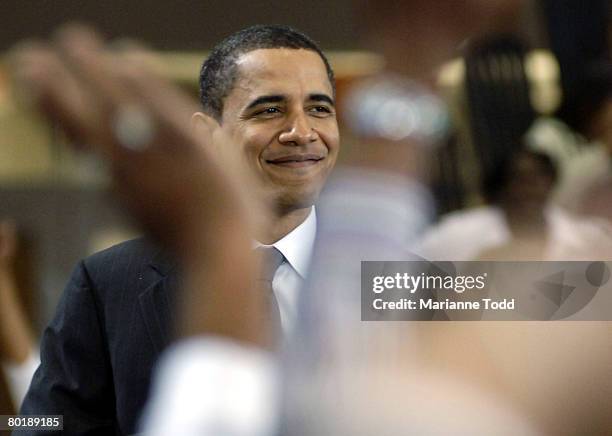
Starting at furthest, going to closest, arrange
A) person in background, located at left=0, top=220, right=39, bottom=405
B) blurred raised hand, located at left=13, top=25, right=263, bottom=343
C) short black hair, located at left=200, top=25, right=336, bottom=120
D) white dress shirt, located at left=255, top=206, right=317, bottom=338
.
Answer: person in background, located at left=0, top=220, right=39, bottom=405, short black hair, located at left=200, top=25, right=336, bottom=120, white dress shirt, located at left=255, top=206, right=317, bottom=338, blurred raised hand, located at left=13, top=25, right=263, bottom=343

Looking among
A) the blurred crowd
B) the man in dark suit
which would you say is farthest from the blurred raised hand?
the man in dark suit

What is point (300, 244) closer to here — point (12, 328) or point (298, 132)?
point (298, 132)

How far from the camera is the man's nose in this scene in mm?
1096

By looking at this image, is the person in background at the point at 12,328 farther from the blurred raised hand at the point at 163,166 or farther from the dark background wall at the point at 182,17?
the blurred raised hand at the point at 163,166

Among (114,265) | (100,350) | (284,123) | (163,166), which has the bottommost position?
(163,166)

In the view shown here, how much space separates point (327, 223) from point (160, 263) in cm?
20

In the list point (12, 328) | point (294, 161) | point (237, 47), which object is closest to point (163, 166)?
point (294, 161)

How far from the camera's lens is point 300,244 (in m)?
1.10

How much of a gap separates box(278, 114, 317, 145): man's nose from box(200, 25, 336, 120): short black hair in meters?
0.08

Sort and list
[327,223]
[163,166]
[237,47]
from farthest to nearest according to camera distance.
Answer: [237,47], [327,223], [163,166]

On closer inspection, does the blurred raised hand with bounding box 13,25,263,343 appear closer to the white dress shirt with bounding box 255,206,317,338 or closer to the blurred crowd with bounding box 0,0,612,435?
the blurred crowd with bounding box 0,0,612,435

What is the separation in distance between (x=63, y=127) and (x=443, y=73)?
29cm

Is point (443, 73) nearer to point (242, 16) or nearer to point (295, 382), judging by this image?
point (295, 382)

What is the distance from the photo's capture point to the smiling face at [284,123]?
1.08m
